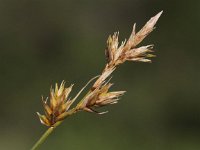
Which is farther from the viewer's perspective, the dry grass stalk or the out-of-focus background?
the out-of-focus background

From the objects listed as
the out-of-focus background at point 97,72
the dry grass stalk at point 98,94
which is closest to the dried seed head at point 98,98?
the dry grass stalk at point 98,94

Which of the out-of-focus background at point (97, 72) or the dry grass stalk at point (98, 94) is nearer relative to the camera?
the dry grass stalk at point (98, 94)

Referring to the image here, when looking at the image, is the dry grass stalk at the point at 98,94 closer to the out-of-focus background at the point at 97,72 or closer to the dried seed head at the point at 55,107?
the dried seed head at the point at 55,107

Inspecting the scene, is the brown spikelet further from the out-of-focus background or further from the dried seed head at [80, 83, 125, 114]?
the out-of-focus background

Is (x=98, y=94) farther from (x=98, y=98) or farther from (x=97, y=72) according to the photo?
(x=97, y=72)

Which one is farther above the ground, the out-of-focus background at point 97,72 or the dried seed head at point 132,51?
the dried seed head at point 132,51

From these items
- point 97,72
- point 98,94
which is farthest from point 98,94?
point 97,72

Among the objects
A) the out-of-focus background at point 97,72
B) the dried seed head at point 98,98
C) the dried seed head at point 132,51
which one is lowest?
the out-of-focus background at point 97,72

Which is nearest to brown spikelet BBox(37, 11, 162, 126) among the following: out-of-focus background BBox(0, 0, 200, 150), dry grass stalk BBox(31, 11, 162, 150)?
dry grass stalk BBox(31, 11, 162, 150)
